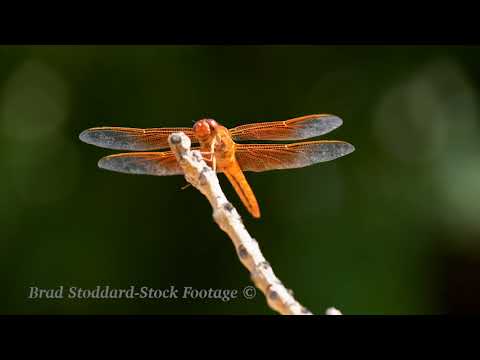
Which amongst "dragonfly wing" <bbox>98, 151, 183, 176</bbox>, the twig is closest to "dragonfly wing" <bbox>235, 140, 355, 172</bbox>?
"dragonfly wing" <bbox>98, 151, 183, 176</bbox>

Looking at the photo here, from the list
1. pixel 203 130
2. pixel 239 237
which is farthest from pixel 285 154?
pixel 239 237

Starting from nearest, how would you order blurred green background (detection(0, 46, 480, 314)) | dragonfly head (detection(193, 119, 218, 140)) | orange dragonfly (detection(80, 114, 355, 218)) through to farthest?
dragonfly head (detection(193, 119, 218, 140)) < orange dragonfly (detection(80, 114, 355, 218)) < blurred green background (detection(0, 46, 480, 314))

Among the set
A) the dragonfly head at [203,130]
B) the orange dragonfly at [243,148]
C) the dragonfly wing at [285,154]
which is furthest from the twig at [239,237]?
the dragonfly wing at [285,154]

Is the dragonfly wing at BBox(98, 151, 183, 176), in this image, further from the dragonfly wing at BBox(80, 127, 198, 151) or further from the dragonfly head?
the dragonfly head

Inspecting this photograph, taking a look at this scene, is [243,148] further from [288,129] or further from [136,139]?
[136,139]

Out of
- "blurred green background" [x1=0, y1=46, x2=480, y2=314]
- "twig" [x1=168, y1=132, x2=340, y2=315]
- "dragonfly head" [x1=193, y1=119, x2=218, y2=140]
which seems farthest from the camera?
"blurred green background" [x1=0, y1=46, x2=480, y2=314]

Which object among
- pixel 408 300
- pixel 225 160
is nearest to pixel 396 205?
pixel 408 300

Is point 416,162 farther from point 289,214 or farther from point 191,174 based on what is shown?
point 191,174
